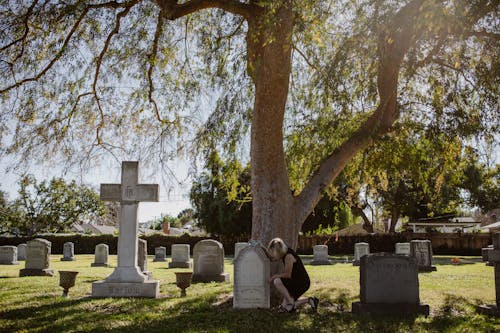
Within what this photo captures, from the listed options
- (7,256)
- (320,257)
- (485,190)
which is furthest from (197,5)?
(485,190)

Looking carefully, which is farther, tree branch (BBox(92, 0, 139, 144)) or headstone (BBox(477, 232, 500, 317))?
tree branch (BBox(92, 0, 139, 144))

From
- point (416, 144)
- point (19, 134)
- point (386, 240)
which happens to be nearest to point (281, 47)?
point (416, 144)

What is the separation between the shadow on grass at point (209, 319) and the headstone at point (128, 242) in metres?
0.76

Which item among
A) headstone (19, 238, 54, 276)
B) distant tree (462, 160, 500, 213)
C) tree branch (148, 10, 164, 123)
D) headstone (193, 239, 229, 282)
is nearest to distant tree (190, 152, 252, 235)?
headstone (19, 238, 54, 276)

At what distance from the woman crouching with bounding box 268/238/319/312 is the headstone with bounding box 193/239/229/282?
5.79 meters

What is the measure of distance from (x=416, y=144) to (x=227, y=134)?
4.90 m

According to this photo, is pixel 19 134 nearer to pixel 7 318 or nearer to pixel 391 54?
pixel 7 318

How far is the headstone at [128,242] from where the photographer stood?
33.4 ft

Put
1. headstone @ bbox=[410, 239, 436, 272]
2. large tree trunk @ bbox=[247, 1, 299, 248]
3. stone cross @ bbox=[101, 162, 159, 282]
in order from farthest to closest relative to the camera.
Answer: headstone @ bbox=[410, 239, 436, 272]
stone cross @ bbox=[101, 162, 159, 282]
large tree trunk @ bbox=[247, 1, 299, 248]

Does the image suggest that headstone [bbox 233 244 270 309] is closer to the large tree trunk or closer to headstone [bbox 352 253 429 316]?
the large tree trunk

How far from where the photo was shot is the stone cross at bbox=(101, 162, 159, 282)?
10.4 metres

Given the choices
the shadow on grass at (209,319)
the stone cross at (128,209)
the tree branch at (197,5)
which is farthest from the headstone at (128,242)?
the tree branch at (197,5)

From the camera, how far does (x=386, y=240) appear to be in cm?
3538

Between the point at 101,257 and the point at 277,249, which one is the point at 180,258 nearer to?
the point at 101,257
